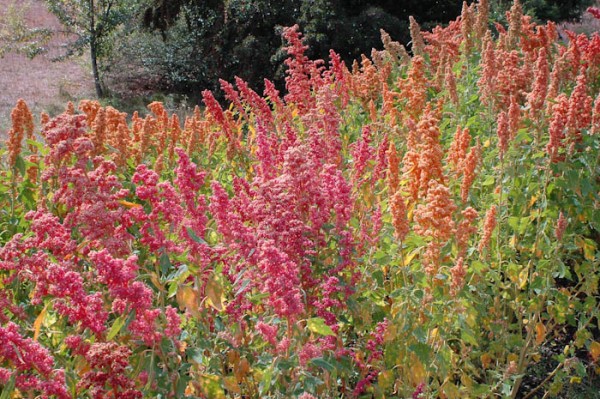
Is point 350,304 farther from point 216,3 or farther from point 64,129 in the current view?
point 216,3

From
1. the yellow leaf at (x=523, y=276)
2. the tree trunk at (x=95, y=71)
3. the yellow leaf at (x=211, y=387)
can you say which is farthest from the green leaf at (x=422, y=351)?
the tree trunk at (x=95, y=71)

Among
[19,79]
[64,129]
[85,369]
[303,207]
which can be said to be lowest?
[19,79]

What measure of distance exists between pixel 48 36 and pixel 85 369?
52.0 ft

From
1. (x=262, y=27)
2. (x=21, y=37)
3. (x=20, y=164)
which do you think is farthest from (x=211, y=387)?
(x=21, y=37)

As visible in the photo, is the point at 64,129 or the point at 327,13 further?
the point at 327,13

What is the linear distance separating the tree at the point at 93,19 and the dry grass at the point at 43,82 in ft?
1.47

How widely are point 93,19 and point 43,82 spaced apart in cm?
255

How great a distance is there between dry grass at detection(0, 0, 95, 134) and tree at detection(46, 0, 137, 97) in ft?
1.47

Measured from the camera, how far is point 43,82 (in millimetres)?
17422

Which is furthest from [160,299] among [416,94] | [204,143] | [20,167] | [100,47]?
[100,47]

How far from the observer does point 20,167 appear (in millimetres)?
2865

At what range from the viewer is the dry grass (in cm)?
1508

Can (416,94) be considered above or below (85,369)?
above

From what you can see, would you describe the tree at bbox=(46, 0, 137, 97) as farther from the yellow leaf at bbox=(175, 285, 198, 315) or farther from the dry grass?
the yellow leaf at bbox=(175, 285, 198, 315)
